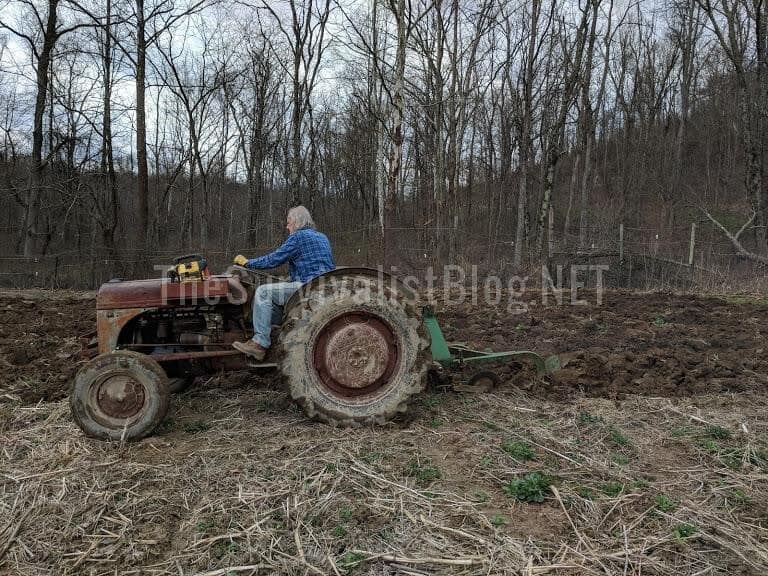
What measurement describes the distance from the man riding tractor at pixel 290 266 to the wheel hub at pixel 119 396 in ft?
2.53

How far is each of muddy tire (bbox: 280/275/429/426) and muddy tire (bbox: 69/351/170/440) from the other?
1.02 metres

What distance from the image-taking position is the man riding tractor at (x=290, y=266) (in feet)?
13.8

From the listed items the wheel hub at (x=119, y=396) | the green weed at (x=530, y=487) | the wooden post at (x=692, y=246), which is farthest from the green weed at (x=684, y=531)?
the wooden post at (x=692, y=246)

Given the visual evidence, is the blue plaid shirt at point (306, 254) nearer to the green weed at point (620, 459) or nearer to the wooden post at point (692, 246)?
the green weed at point (620, 459)

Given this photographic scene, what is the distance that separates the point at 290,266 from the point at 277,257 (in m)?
0.25

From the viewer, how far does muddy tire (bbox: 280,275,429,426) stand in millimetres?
3943

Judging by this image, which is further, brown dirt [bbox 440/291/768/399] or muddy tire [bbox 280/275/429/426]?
brown dirt [bbox 440/291/768/399]

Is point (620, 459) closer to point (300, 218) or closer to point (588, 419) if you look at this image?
point (588, 419)

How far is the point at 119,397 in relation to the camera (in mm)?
3807

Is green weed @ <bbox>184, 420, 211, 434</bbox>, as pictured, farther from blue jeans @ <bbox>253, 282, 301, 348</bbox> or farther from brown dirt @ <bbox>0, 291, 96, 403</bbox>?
brown dirt @ <bbox>0, 291, 96, 403</bbox>

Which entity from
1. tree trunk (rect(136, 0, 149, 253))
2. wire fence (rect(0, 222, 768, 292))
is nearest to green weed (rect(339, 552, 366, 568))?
wire fence (rect(0, 222, 768, 292))

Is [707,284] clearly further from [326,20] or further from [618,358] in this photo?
[326,20]

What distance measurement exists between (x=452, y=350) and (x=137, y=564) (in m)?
3.24

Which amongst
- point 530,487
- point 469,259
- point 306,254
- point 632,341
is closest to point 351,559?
point 530,487
